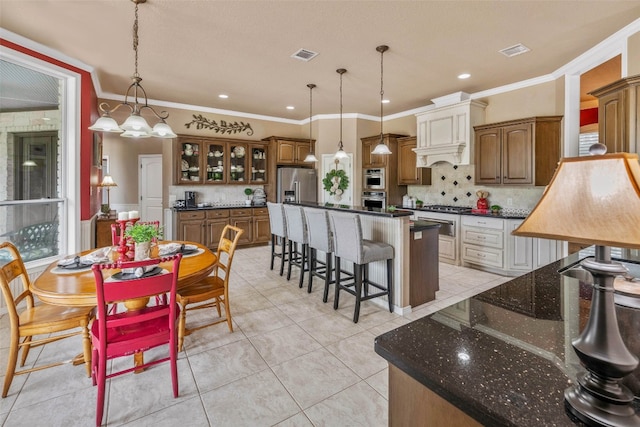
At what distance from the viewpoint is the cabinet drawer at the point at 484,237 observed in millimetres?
4488

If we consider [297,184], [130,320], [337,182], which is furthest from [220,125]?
[130,320]

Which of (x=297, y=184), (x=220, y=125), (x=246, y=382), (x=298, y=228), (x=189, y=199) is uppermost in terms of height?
(x=220, y=125)

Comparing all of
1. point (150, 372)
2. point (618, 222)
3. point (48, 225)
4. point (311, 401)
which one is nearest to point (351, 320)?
point (311, 401)

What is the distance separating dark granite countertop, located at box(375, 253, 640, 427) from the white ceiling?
2683 mm

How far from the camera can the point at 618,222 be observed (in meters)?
0.60

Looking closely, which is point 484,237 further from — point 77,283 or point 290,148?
point 77,283

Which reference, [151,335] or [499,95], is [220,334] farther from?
[499,95]

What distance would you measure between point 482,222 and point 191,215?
5.03m

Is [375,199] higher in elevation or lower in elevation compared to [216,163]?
lower

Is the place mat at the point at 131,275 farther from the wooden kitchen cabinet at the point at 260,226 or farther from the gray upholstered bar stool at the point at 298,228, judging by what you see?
the wooden kitchen cabinet at the point at 260,226

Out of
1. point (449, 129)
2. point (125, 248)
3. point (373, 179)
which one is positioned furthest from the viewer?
point (373, 179)

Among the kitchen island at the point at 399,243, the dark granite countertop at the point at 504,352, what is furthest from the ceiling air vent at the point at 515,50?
the dark granite countertop at the point at 504,352

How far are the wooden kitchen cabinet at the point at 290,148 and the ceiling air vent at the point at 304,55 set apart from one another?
2947 millimetres

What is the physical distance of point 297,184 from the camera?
692 cm
